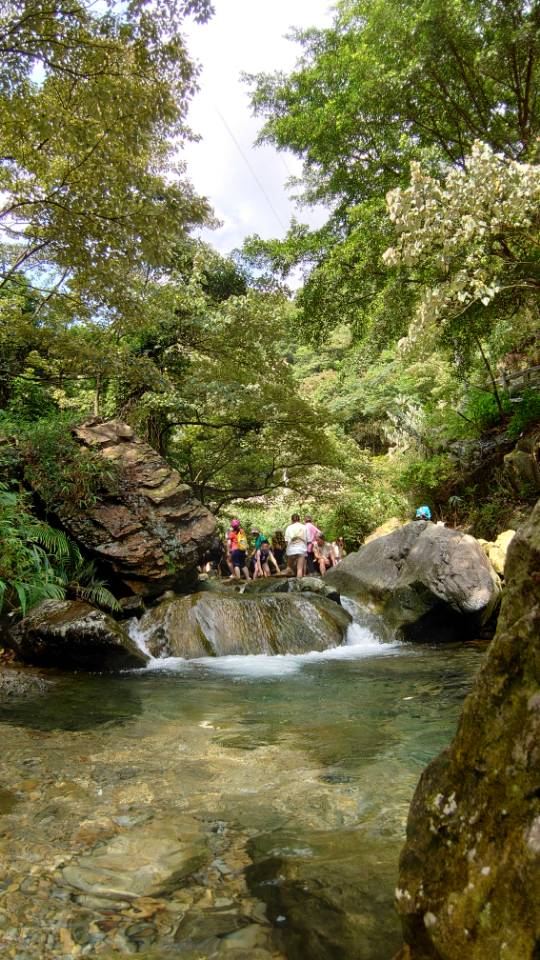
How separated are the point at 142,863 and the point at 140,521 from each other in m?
7.90

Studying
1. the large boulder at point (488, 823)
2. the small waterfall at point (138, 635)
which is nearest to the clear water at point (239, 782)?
the large boulder at point (488, 823)

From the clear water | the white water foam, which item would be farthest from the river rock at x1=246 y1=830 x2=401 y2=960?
the white water foam

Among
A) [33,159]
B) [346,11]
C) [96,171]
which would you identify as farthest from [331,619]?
[346,11]

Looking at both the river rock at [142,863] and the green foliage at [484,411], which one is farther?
the green foliage at [484,411]

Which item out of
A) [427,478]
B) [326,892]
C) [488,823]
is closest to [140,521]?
[326,892]

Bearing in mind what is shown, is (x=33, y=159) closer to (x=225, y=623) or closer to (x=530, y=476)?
(x=225, y=623)

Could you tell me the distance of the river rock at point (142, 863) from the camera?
2133mm

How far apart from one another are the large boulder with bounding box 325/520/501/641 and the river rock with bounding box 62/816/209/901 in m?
7.63

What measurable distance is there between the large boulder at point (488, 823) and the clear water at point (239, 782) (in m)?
0.43

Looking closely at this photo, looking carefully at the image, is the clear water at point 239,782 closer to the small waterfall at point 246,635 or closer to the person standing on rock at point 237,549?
the small waterfall at point 246,635

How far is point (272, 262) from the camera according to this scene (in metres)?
14.2

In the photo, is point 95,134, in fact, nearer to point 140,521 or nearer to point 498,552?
point 140,521

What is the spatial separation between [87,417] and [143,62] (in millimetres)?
5650

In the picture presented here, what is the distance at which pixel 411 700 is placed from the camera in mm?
5422
